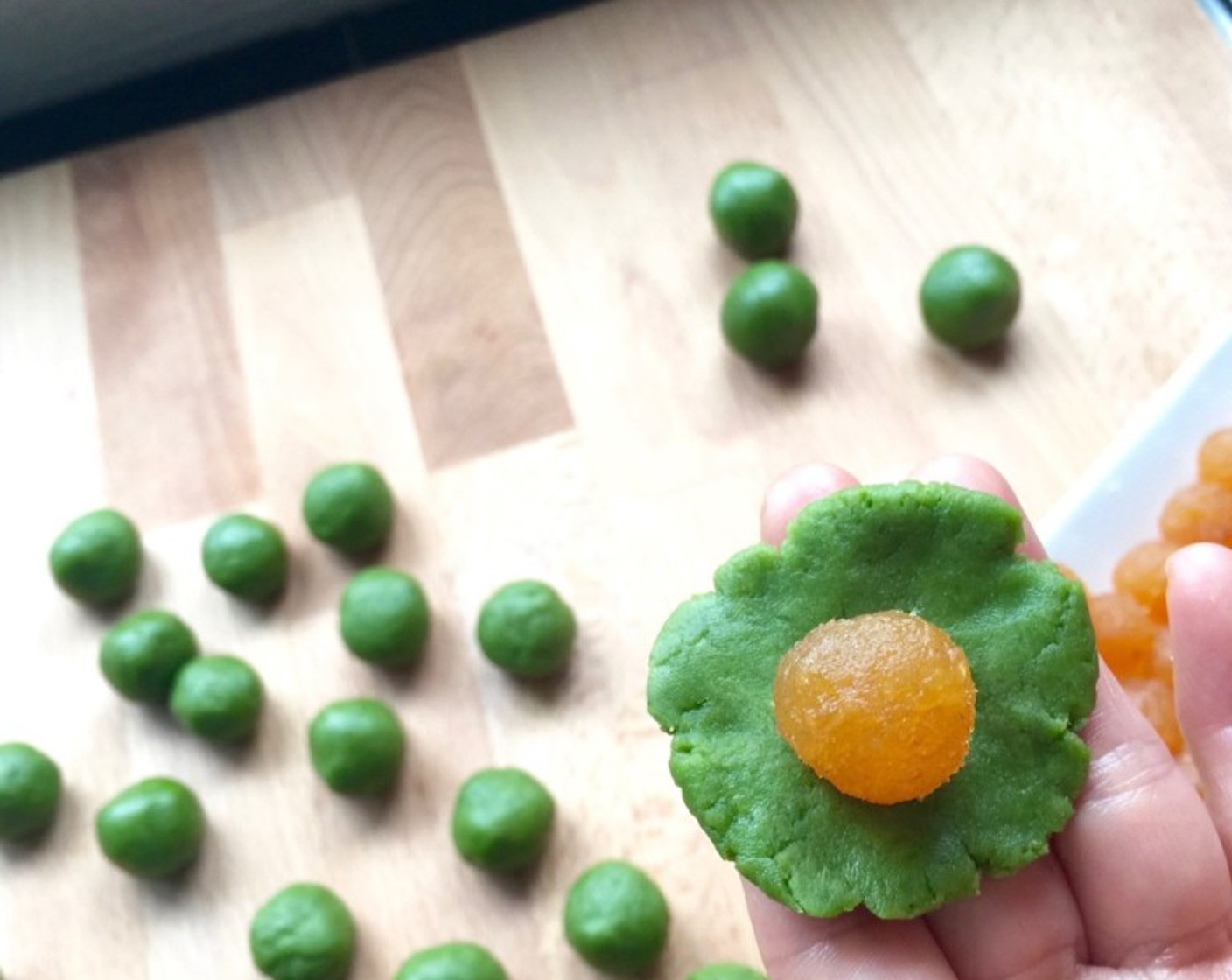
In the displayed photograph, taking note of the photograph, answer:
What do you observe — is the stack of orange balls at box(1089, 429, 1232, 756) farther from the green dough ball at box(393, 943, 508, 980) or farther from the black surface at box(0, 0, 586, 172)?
the black surface at box(0, 0, 586, 172)

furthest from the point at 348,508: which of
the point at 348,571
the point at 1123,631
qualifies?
the point at 1123,631

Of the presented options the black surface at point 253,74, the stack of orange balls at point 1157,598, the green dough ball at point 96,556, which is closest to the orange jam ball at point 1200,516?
the stack of orange balls at point 1157,598

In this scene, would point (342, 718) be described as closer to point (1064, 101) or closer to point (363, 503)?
point (363, 503)

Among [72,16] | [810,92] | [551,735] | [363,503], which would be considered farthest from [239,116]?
[551,735]

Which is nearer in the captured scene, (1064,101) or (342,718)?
(342,718)

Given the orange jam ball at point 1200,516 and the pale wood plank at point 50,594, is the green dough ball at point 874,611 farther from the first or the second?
the pale wood plank at point 50,594

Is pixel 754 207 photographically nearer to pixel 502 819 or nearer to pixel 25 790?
pixel 502 819
